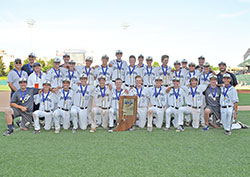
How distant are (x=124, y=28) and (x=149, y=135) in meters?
40.5

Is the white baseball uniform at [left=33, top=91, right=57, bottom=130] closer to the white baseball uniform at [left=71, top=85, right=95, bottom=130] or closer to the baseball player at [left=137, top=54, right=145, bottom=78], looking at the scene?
the white baseball uniform at [left=71, top=85, right=95, bottom=130]

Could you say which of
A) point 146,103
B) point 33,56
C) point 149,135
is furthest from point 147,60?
point 33,56

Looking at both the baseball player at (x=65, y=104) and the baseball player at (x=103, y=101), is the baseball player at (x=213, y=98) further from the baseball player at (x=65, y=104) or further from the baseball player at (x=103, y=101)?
the baseball player at (x=65, y=104)

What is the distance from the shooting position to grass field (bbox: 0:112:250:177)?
4016mm

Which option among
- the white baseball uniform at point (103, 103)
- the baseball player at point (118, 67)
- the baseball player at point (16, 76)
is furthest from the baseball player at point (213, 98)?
the baseball player at point (16, 76)

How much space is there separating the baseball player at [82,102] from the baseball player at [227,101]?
425 cm

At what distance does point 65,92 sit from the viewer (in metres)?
7.31

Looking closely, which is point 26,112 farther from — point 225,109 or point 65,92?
point 225,109

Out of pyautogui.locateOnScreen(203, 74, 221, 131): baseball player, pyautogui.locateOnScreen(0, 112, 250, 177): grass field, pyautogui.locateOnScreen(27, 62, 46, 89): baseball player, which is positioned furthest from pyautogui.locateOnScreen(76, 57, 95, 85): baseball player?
pyautogui.locateOnScreen(203, 74, 221, 131): baseball player

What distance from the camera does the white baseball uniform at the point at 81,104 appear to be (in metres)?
7.17

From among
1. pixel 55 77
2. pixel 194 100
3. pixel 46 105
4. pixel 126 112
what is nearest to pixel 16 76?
pixel 55 77

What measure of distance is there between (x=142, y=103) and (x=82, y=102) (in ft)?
6.56

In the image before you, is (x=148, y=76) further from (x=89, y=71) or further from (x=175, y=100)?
(x=89, y=71)

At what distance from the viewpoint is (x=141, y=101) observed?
7.63 meters
